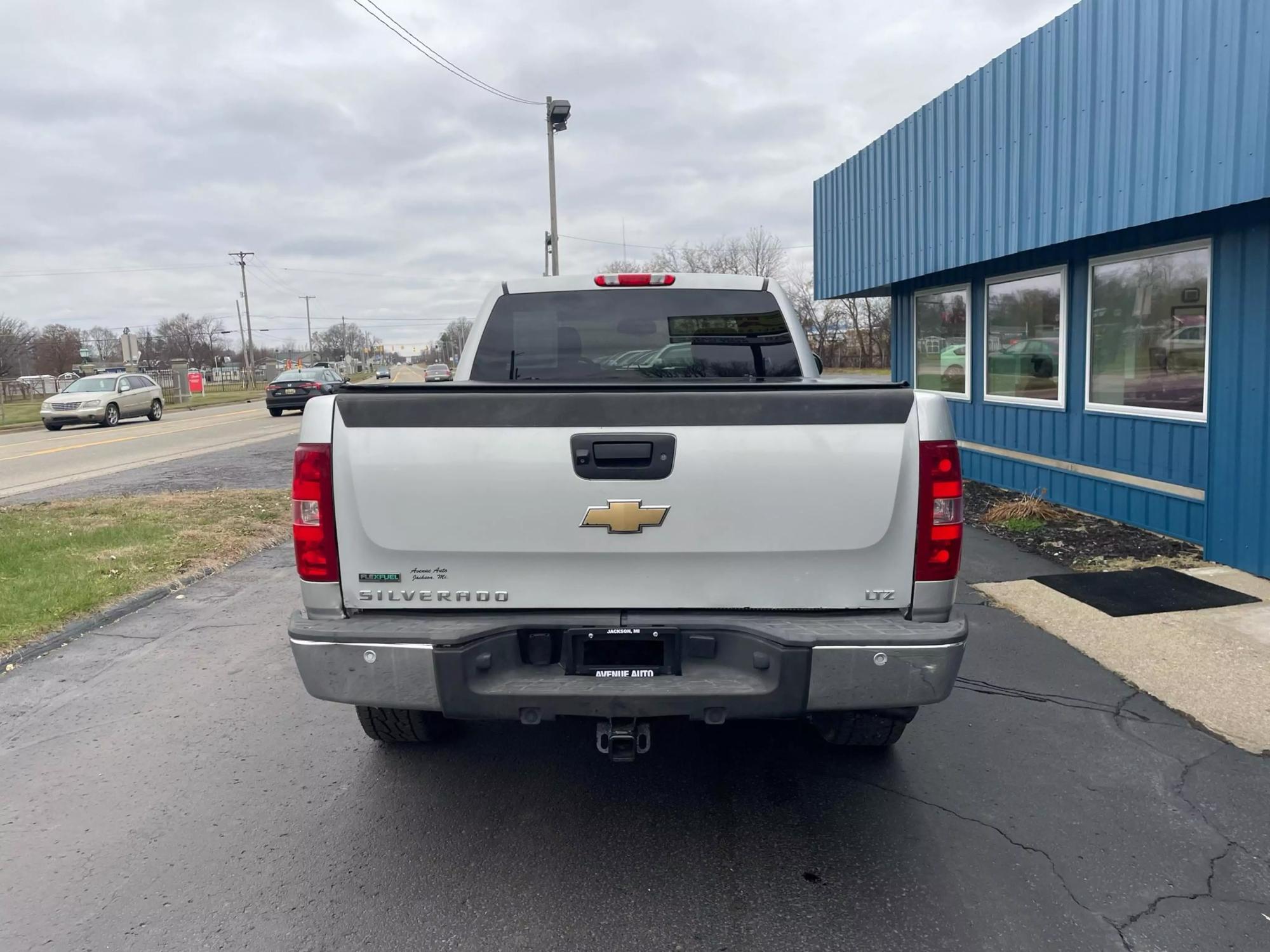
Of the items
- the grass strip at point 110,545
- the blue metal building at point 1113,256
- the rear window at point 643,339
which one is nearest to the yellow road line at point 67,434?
A: the grass strip at point 110,545

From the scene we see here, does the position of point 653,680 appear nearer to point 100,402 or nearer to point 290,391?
point 100,402

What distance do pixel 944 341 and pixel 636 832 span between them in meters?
10.0

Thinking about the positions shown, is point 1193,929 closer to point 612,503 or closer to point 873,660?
point 873,660

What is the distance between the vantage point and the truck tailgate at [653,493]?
283 centimetres

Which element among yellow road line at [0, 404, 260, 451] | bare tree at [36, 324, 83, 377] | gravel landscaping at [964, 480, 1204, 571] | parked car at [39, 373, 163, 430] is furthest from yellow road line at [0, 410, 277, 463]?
bare tree at [36, 324, 83, 377]

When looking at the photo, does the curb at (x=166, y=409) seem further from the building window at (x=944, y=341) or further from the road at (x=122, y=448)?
the building window at (x=944, y=341)

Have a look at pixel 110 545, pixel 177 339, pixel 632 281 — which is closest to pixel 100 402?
pixel 110 545

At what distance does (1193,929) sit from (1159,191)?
5.69 meters

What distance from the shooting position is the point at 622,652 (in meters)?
2.94

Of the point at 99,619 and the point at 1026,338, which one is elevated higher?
the point at 1026,338

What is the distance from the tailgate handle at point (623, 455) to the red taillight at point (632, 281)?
1858 millimetres

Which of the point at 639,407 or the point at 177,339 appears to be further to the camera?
the point at 177,339

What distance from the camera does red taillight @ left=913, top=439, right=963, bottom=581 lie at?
2834mm

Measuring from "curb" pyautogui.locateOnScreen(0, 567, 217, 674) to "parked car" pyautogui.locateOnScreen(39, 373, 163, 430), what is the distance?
22283mm
